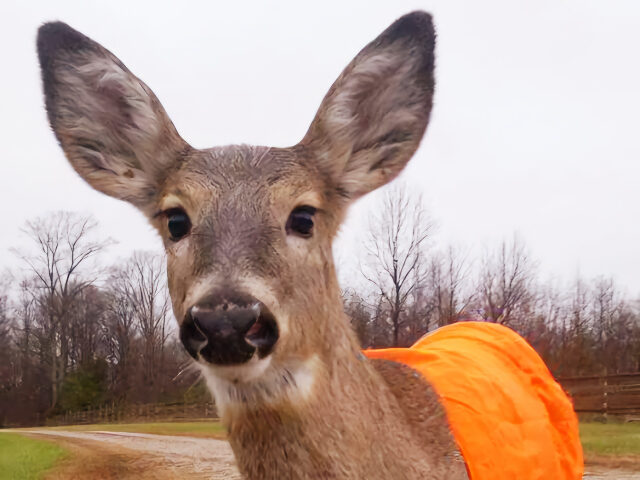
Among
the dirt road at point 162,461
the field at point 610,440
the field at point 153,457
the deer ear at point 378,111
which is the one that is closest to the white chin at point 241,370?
the deer ear at point 378,111

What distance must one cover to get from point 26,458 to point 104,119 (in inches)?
705

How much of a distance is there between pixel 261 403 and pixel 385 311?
2010 centimetres

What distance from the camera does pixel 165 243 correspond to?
3570 millimetres

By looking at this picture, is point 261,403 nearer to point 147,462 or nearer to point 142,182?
point 142,182

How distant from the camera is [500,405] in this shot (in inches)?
174

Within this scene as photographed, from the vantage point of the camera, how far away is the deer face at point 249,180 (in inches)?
110

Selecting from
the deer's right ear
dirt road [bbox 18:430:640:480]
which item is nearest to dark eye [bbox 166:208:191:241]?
the deer's right ear

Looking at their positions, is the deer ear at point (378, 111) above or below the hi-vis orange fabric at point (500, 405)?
above

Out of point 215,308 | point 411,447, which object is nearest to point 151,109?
point 215,308

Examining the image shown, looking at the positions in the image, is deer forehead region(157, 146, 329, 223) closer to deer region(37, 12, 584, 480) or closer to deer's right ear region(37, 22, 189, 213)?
deer region(37, 12, 584, 480)

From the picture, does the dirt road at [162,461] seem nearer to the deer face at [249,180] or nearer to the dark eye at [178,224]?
the deer face at [249,180]

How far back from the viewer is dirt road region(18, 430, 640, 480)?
16.3m

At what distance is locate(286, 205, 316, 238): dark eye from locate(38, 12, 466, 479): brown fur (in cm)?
5

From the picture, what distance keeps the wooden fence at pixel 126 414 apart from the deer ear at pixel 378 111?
35.6 meters
